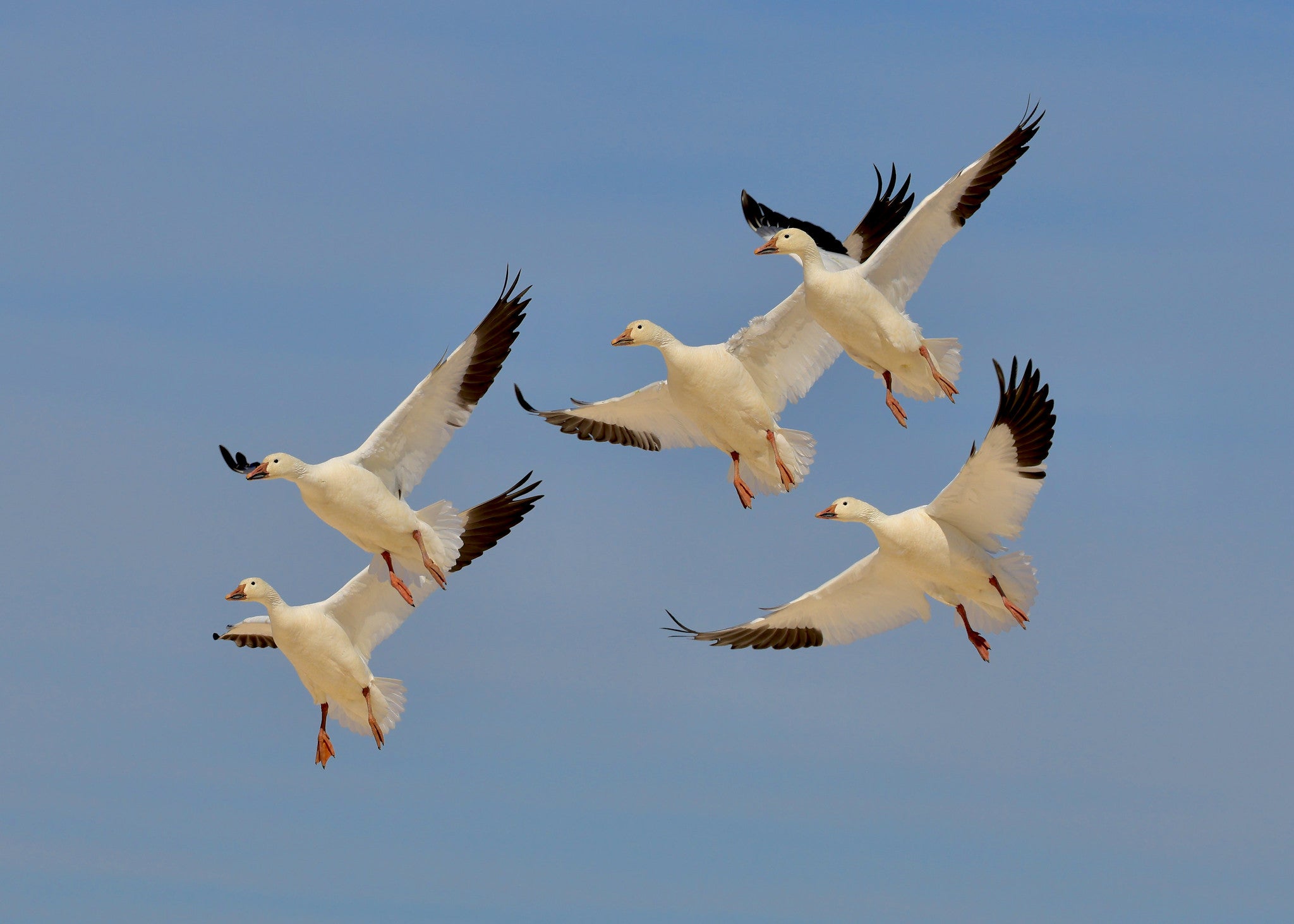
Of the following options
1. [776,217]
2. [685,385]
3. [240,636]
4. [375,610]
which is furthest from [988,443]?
[240,636]

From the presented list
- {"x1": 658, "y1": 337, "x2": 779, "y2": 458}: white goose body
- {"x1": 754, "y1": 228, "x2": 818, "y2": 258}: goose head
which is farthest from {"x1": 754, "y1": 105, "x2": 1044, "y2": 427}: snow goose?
{"x1": 658, "y1": 337, "x2": 779, "y2": 458}: white goose body

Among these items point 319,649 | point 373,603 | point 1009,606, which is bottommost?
point 1009,606

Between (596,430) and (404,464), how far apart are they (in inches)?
108

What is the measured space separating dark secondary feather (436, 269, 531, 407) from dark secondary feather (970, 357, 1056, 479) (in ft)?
14.1

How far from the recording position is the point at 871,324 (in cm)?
1858

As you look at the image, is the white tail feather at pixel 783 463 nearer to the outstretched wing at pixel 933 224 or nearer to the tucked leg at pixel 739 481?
the tucked leg at pixel 739 481

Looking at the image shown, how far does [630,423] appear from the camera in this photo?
2055 centimetres

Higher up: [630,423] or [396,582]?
[630,423]

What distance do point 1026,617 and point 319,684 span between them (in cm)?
641

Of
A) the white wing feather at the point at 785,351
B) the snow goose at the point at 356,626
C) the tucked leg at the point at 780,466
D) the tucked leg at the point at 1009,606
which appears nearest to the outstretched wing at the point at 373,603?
the snow goose at the point at 356,626

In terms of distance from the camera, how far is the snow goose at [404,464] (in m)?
17.8

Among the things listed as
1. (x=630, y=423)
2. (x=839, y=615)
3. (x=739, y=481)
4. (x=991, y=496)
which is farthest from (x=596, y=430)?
(x=991, y=496)

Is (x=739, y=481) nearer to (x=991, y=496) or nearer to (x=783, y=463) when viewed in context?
(x=783, y=463)

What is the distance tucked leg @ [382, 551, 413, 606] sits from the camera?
60.0 feet
